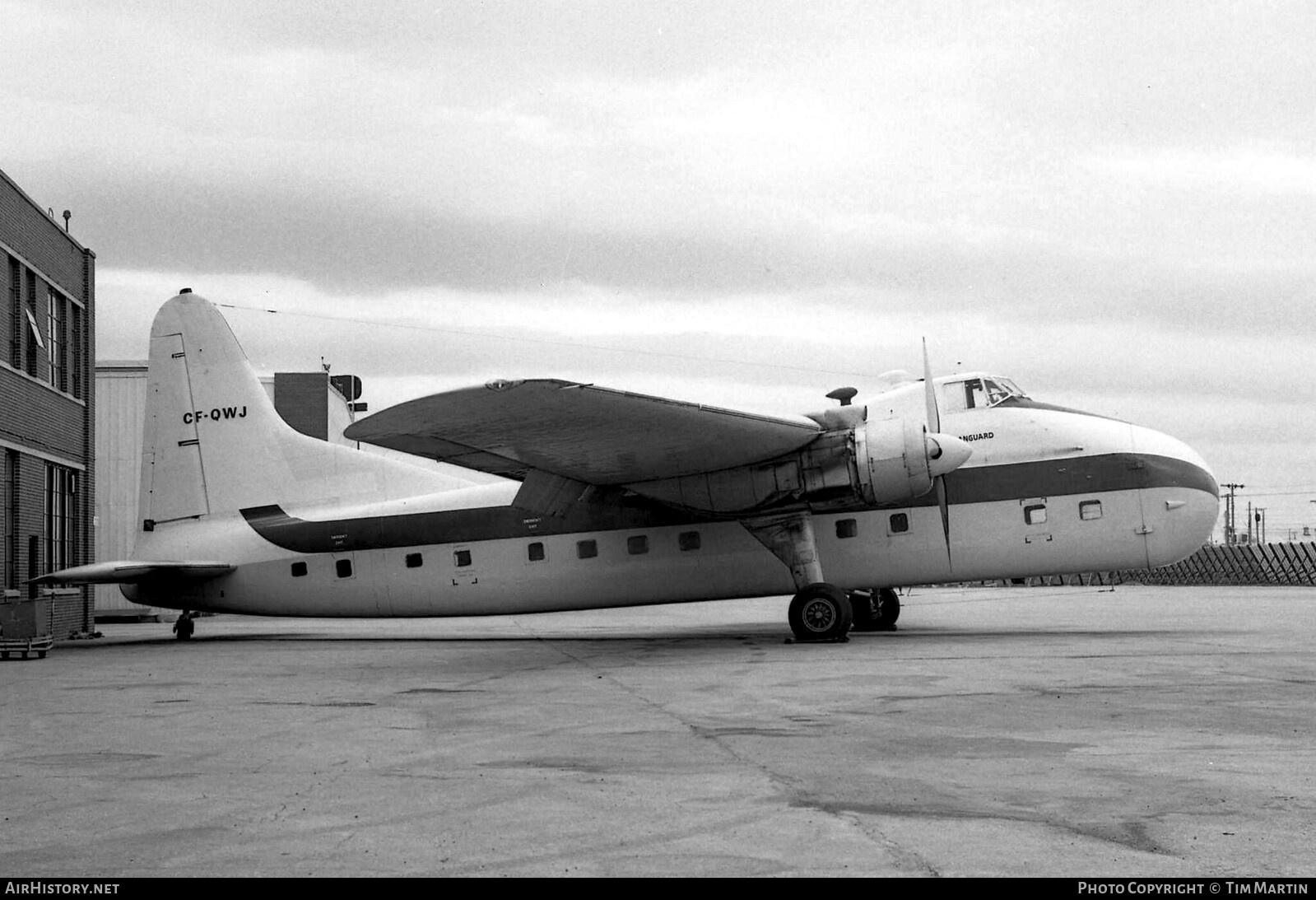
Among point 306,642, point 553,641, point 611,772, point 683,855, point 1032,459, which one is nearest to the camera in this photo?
point 683,855

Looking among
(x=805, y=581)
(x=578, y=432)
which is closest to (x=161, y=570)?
(x=578, y=432)

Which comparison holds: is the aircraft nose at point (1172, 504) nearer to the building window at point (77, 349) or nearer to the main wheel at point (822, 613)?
the main wheel at point (822, 613)

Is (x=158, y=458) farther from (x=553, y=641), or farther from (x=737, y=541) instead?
(x=737, y=541)

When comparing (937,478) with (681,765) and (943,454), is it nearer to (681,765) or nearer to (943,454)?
(943,454)

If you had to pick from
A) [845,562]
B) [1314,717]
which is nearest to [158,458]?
[845,562]

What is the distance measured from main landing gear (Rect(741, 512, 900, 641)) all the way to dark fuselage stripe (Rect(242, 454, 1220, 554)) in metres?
0.93

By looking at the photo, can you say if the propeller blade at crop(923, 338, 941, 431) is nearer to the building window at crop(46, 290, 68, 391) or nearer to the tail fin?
the tail fin

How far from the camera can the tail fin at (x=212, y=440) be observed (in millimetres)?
24016

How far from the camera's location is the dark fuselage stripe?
20.1 metres

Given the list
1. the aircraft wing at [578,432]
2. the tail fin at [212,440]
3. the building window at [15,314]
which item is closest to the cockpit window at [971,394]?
the aircraft wing at [578,432]

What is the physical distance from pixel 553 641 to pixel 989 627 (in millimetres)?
8323

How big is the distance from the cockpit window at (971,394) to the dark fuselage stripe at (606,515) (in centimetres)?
117

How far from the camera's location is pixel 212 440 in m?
24.5

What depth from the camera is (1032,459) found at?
20312 mm
